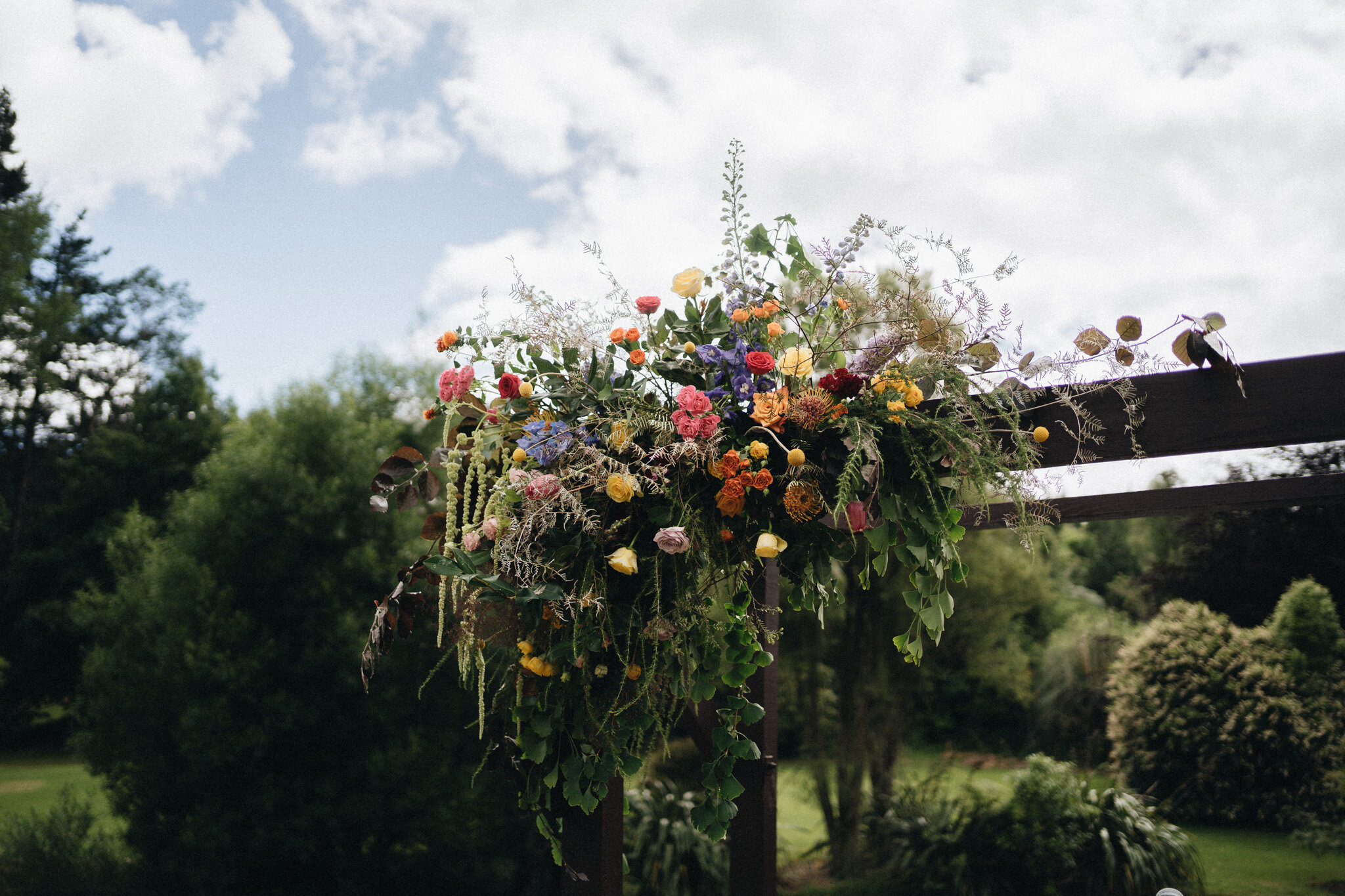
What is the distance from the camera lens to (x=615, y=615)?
1.20 metres

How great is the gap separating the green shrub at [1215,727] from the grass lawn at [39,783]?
9.83 meters

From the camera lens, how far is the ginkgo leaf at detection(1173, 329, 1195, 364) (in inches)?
50.5

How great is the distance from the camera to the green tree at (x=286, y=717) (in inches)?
204

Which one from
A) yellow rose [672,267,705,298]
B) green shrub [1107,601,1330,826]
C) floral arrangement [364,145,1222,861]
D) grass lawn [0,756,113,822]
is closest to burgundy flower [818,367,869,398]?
floral arrangement [364,145,1222,861]

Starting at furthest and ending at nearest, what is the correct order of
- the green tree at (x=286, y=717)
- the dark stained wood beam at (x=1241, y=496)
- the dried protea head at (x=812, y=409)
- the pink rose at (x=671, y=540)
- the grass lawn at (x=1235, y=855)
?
the grass lawn at (x=1235, y=855) < the green tree at (x=286, y=717) < the dark stained wood beam at (x=1241, y=496) < the dried protea head at (x=812, y=409) < the pink rose at (x=671, y=540)

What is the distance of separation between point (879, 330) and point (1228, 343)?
0.57 meters

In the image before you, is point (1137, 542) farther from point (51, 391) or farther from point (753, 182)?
point (51, 391)

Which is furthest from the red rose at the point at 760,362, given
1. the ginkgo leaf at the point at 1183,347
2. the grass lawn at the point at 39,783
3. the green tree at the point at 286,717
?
the grass lawn at the point at 39,783

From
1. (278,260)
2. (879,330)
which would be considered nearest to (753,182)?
(879,330)

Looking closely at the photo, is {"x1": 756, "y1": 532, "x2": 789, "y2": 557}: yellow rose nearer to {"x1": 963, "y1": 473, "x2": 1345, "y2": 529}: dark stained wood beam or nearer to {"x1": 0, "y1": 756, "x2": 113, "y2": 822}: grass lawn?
{"x1": 963, "y1": 473, "x2": 1345, "y2": 529}: dark stained wood beam

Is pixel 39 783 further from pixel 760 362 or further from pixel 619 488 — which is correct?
pixel 760 362

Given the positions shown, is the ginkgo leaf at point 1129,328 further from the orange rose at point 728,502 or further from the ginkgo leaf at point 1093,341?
the orange rose at point 728,502

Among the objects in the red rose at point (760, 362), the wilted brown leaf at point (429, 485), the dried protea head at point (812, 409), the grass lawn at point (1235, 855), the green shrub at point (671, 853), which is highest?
the red rose at point (760, 362)

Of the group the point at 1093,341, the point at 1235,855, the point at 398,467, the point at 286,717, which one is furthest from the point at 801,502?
the point at 1235,855
